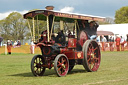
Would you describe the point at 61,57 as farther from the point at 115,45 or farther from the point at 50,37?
the point at 115,45

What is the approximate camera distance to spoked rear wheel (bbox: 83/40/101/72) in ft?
36.1

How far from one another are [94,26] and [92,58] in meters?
1.56

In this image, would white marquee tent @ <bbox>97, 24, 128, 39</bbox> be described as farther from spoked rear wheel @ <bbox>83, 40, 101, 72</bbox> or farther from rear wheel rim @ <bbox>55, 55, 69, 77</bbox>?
rear wheel rim @ <bbox>55, 55, 69, 77</bbox>

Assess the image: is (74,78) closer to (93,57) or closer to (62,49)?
(62,49)

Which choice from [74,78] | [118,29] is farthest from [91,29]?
[118,29]

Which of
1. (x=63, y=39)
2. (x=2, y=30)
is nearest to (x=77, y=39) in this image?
(x=63, y=39)

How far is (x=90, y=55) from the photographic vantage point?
11.4 m

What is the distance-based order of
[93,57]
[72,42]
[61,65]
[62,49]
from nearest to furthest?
1. [61,65]
2. [62,49]
3. [72,42]
4. [93,57]

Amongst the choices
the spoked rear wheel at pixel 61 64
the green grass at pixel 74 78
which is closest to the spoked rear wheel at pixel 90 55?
the green grass at pixel 74 78

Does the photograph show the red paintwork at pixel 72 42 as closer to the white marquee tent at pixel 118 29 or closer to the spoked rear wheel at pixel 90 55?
the spoked rear wheel at pixel 90 55

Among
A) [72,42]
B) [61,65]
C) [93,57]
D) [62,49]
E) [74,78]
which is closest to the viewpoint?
[74,78]

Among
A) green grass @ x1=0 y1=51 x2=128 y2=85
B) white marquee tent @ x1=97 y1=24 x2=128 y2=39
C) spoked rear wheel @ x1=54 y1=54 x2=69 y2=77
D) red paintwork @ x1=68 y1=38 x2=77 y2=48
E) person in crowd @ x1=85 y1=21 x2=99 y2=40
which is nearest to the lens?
green grass @ x1=0 y1=51 x2=128 y2=85

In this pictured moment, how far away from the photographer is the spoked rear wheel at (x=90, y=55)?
433 inches

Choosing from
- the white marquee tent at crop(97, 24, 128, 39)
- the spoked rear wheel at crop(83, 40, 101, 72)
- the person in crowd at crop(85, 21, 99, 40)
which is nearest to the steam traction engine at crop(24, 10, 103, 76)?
the spoked rear wheel at crop(83, 40, 101, 72)
